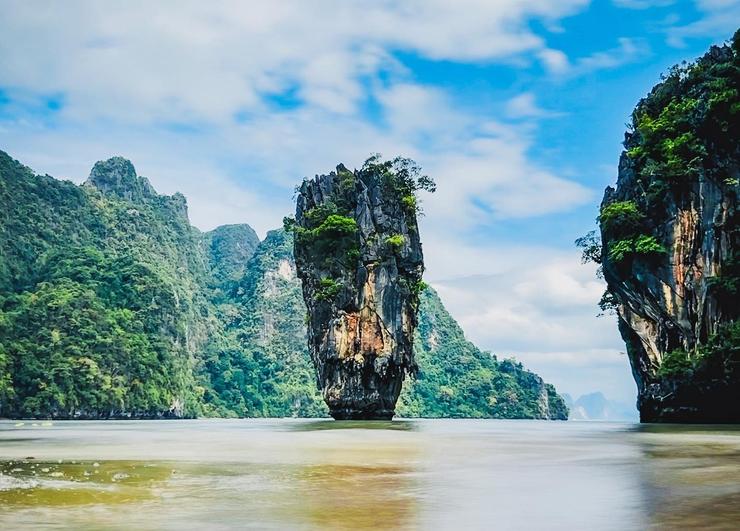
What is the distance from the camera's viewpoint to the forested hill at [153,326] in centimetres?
5378

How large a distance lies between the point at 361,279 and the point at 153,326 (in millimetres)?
34093

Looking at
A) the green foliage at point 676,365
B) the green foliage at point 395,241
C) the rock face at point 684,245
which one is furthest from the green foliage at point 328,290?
the green foliage at point 676,365

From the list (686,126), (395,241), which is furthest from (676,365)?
(395,241)

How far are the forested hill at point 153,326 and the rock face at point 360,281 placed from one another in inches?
940

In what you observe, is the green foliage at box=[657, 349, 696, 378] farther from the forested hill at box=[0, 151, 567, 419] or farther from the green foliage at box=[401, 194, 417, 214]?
the forested hill at box=[0, 151, 567, 419]

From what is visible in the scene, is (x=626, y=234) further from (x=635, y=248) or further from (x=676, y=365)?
(x=676, y=365)

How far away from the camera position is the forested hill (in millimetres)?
53781

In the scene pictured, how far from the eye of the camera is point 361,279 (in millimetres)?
37125

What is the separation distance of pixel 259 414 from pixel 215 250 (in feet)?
171

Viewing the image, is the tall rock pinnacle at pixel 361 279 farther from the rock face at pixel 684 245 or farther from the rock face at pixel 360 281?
the rock face at pixel 684 245

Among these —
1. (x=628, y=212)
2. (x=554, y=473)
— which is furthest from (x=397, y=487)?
(x=628, y=212)

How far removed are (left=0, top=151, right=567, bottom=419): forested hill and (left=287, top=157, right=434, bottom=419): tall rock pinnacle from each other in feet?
78.4

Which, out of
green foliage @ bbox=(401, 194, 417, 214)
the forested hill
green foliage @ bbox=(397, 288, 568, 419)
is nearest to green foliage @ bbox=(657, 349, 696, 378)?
green foliage @ bbox=(401, 194, 417, 214)

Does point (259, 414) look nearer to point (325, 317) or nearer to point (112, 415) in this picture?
point (112, 415)
